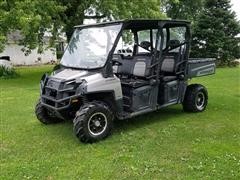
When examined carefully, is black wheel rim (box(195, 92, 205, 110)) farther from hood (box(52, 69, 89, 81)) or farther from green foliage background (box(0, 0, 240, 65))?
green foliage background (box(0, 0, 240, 65))

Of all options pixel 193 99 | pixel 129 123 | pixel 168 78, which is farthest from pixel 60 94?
pixel 193 99

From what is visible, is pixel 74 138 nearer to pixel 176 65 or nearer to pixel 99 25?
pixel 99 25

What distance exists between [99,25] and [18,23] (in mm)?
8521

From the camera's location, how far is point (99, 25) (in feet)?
23.7

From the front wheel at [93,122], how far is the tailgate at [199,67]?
8.34 ft

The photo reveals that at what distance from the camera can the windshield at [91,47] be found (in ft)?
22.4

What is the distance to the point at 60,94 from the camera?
6426mm

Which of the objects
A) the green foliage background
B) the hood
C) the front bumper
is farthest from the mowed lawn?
the green foliage background

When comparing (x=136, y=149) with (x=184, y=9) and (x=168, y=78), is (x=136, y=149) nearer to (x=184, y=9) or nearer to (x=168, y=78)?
(x=168, y=78)

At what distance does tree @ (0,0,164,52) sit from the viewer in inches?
592

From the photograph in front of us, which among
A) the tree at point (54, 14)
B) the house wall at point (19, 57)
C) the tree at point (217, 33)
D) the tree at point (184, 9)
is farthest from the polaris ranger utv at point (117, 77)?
the tree at point (184, 9)

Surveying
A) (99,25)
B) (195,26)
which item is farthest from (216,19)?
(99,25)

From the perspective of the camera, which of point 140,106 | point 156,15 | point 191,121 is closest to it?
point 140,106

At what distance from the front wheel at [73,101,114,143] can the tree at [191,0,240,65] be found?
18.0 metres
